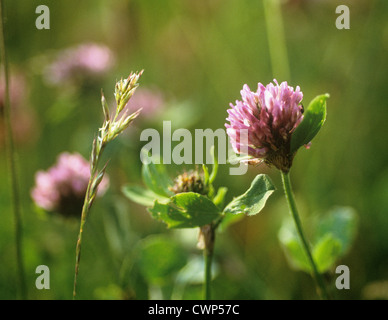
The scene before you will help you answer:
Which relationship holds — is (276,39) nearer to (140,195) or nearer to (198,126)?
(198,126)

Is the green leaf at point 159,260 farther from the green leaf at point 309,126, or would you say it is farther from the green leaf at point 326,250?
the green leaf at point 309,126

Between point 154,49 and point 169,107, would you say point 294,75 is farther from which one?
point 154,49

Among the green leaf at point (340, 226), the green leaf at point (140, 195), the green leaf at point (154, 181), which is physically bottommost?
the green leaf at point (340, 226)

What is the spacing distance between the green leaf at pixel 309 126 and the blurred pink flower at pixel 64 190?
2.14 ft

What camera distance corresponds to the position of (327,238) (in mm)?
1071

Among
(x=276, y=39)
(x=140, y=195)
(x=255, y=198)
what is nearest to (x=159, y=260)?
(x=140, y=195)

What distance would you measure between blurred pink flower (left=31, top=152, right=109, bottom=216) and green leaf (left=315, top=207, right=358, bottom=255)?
0.60m

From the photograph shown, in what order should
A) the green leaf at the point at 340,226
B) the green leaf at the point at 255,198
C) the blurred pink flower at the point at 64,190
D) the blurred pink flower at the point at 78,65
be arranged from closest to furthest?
the green leaf at the point at 255,198 → the green leaf at the point at 340,226 → the blurred pink flower at the point at 64,190 → the blurred pink flower at the point at 78,65

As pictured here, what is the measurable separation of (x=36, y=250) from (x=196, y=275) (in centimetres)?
66

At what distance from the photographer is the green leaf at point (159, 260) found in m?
1.31

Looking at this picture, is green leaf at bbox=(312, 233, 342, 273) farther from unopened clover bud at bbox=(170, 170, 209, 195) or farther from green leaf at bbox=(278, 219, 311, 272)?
unopened clover bud at bbox=(170, 170, 209, 195)

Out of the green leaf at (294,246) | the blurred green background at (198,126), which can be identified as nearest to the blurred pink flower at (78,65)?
the blurred green background at (198,126)

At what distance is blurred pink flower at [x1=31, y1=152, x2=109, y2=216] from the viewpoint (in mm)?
1372

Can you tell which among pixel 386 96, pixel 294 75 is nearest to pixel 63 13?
pixel 294 75
